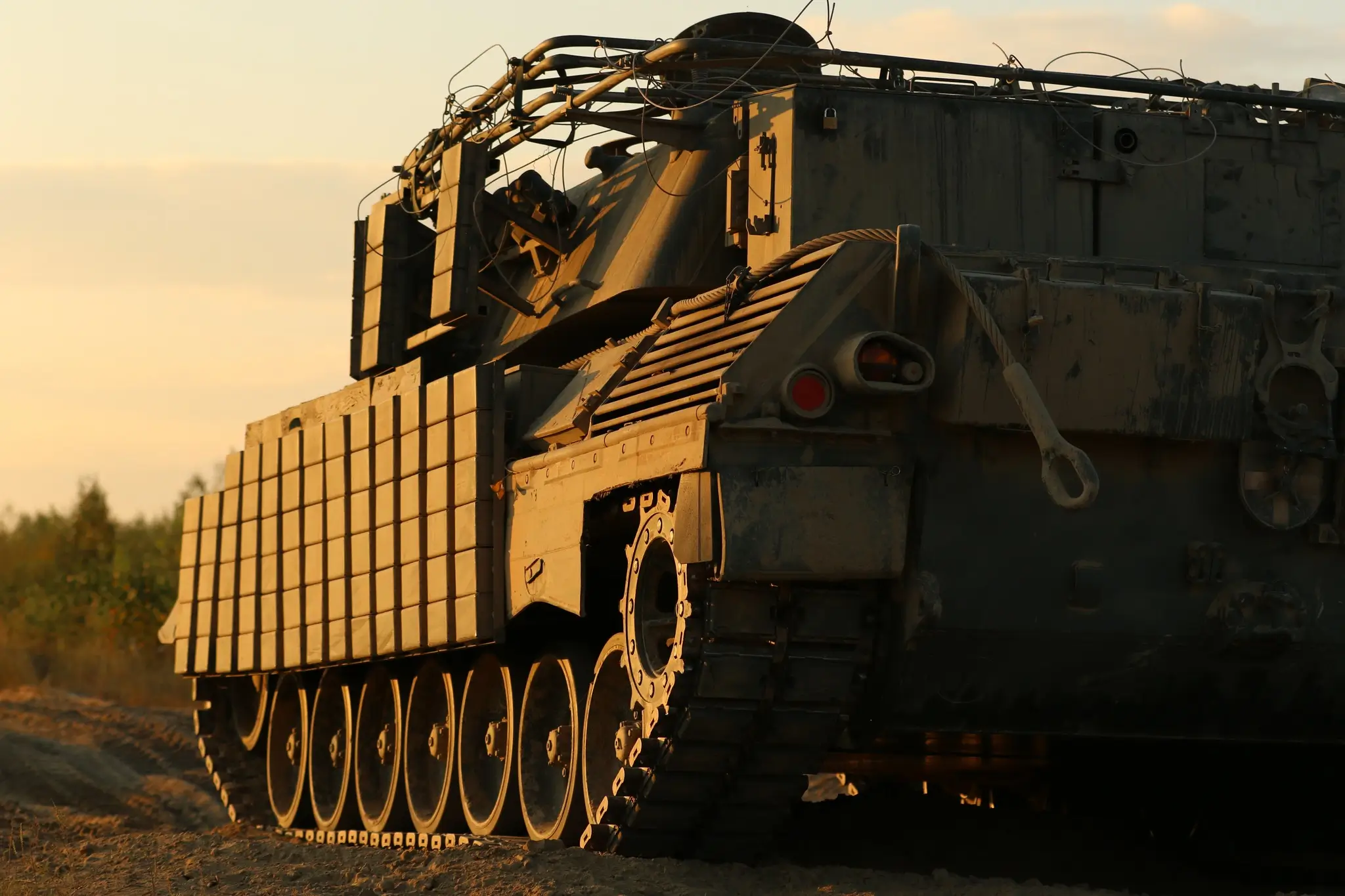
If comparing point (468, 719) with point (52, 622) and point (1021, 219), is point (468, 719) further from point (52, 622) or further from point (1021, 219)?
point (52, 622)

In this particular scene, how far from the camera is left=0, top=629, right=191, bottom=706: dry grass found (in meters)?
33.0

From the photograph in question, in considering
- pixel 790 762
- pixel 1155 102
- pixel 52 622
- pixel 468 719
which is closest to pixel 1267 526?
pixel 790 762

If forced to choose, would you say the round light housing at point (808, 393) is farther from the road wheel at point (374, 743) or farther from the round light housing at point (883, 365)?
the road wheel at point (374, 743)

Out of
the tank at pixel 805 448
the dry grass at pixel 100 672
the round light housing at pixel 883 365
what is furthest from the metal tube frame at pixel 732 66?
the dry grass at pixel 100 672

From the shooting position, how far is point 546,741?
11805 millimetres

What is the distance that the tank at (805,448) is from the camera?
354 inches

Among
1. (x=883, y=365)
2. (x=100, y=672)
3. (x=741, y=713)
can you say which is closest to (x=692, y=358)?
(x=883, y=365)

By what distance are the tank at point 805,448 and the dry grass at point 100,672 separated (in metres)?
18.9

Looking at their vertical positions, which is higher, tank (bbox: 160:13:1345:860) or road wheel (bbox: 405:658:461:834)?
tank (bbox: 160:13:1345:860)

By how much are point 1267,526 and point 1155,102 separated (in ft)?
10.3

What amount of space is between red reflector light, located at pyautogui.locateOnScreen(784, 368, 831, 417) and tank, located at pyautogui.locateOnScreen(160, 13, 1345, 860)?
0.02m

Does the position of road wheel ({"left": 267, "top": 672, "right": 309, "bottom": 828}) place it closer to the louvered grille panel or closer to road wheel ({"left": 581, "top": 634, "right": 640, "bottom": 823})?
road wheel ({"left": 581, "top": 634, "right": 640, "bottom": 823})

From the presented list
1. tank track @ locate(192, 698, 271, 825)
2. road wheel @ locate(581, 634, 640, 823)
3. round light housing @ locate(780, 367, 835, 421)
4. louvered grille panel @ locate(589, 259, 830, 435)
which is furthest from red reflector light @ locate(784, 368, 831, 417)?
tank track @ locate(192, 698, 271, 825)

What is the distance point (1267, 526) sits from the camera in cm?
931
